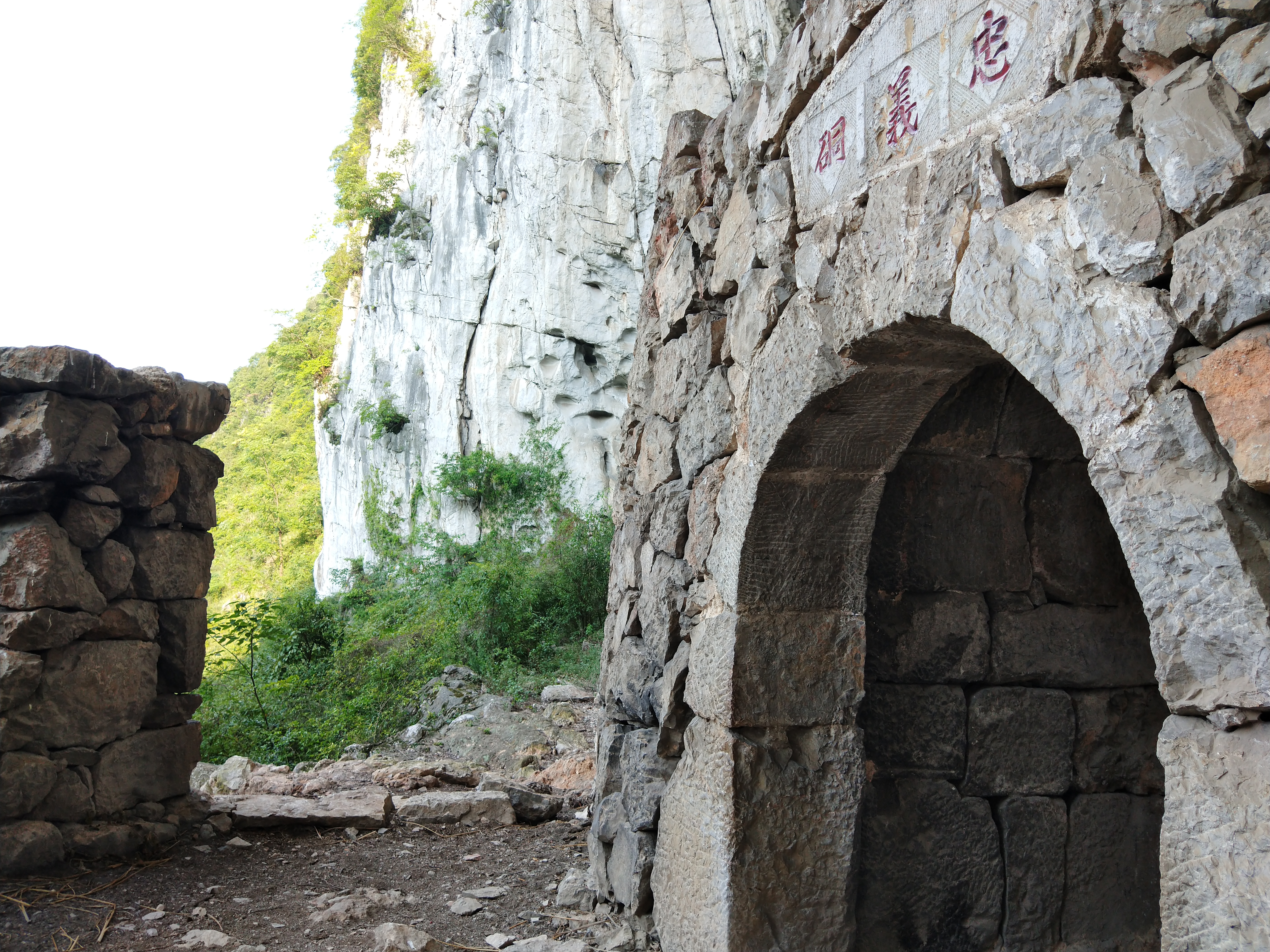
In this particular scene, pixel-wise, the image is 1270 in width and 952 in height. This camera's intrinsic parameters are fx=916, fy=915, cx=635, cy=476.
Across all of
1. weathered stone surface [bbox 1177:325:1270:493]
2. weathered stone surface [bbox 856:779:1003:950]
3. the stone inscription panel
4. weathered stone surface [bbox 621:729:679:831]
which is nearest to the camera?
weathered stone surface [bbox 1177:325:1270:493]

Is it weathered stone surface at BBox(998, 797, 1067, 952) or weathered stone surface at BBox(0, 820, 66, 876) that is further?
weathered stone surface at BBox(0, 820, 66, 876)

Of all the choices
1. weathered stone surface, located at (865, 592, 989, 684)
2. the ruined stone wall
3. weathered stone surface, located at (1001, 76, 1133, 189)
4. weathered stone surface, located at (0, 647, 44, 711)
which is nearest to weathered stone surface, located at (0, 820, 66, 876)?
the ruined stone wall

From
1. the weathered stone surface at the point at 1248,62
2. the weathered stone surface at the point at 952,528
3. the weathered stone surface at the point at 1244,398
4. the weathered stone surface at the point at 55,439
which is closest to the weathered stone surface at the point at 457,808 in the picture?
the weathered stone surface at the point at 55,439

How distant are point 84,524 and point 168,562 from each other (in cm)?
42

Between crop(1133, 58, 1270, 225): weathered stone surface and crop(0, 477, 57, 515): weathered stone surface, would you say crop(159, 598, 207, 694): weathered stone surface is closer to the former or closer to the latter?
crop(0, 477, 57, 515): weathered stone surface

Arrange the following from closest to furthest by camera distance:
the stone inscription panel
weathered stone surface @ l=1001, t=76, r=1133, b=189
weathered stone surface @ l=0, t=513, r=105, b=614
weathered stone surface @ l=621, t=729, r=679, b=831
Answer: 1. weathered stone surface @ l=1001, t=76, r=1133, b=189
2. the stone inscription panel
3. weathered stone surface @ l=621, t=729, r=679, b=831
4. weathered stone surface @ l=0, t=513, r=105, b=614

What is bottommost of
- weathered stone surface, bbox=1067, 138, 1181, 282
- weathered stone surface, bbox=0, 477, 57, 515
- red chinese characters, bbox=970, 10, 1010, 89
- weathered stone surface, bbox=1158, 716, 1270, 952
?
weathered stone surface, bbox=1158, 716, 1270, 952

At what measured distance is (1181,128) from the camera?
141cm

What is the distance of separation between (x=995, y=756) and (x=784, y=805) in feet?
2.64

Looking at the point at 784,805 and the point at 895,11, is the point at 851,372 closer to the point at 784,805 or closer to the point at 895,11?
the point at 895,11

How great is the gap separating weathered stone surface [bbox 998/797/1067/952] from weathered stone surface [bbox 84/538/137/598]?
12.0 feet

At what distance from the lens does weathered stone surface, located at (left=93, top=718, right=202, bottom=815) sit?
154 inches

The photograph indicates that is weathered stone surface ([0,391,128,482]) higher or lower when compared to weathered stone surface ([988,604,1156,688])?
higher

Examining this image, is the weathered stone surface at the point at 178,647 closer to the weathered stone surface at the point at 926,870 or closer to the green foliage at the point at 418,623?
the green foliage at the point at 418,623
